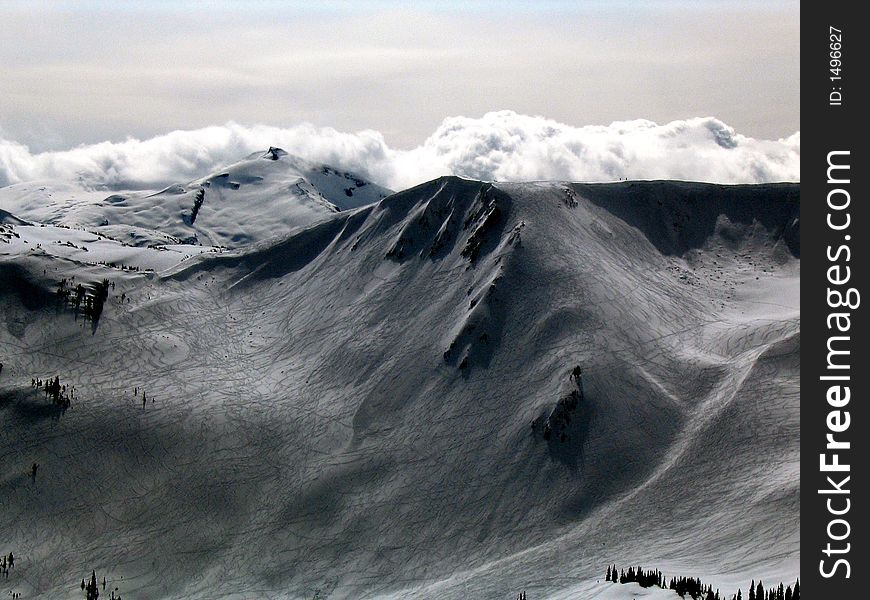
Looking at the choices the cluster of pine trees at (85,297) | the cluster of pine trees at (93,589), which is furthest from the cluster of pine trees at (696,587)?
the cluster of pine trees at (85,297)

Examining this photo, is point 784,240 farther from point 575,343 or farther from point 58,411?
point 58,411

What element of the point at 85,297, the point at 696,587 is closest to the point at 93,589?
the point at 85,297

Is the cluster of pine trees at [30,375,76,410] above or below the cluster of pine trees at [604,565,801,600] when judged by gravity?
above

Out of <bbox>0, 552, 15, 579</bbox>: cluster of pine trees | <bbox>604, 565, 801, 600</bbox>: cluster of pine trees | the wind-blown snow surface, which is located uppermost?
the wind-blown snow surface

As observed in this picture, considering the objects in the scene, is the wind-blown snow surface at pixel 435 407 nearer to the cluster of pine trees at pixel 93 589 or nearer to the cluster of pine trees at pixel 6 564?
the cluster of pine trees at pixel 6 564

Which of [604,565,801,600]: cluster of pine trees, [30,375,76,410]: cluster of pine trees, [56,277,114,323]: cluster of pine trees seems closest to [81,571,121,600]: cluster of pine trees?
[30,375,76,410]: cluster of pine trees

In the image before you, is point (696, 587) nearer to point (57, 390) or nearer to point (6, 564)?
point (6, 564)

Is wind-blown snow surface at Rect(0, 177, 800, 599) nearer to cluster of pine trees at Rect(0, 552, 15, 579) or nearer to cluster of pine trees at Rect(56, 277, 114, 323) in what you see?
cluster of pine trees at Rect(0, 552, 15, 579)
